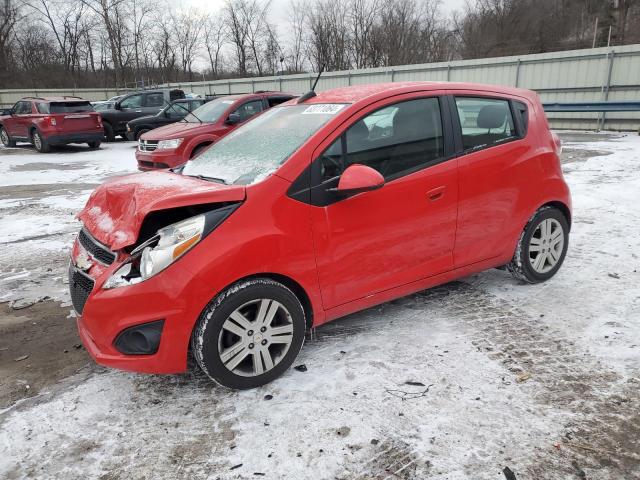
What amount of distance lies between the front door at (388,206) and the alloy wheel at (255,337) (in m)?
0.32

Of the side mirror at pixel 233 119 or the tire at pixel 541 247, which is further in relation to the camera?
the side mirror at pixel 233 119

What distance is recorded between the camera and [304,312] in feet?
9.72

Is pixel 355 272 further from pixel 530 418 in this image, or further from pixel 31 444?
pixel 31 444

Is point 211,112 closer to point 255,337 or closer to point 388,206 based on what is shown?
point 388,206

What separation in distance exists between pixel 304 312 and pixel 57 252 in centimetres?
377

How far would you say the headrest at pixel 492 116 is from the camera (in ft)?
11.9

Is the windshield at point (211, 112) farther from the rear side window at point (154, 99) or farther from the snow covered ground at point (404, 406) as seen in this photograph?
Result: the rear side window at point (154, 99)

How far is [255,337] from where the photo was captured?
2711 millimetres

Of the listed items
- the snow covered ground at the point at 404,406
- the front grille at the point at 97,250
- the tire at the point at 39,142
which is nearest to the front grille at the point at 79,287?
the front grille at the point at 97,250

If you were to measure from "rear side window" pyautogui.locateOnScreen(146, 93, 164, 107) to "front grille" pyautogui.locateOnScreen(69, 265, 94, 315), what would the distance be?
1620 cm

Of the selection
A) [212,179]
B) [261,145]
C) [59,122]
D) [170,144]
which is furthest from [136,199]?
[59,122]

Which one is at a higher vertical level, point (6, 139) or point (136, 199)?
point (136, 199)

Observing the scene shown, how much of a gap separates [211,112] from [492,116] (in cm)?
705

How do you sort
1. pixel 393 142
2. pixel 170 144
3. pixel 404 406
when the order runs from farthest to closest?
pixel 170 144
pixel 393 142
pixel 404 406
